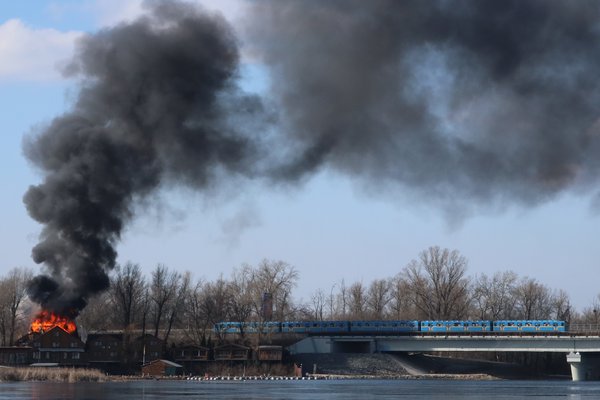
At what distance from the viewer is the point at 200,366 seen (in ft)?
416

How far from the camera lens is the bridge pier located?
123 meters

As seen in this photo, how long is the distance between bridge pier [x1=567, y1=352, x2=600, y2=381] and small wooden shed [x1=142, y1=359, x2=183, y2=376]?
155 ft

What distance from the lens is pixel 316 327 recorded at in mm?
140625

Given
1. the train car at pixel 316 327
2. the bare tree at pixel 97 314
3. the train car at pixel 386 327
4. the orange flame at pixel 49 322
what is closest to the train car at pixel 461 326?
the train car at pixel 386 327

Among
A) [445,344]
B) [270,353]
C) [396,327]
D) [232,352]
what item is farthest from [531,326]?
[232,352]

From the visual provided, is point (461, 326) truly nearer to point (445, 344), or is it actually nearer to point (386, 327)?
point (445, 344)

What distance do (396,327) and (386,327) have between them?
Answer: 1330 millimetres

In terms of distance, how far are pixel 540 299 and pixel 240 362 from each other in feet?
212

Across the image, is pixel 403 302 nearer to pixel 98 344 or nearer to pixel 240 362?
pixel 240 362

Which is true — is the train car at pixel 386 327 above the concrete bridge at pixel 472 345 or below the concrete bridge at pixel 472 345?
above

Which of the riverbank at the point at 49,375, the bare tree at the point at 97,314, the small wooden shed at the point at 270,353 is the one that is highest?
the bare tree at the point at 97,314

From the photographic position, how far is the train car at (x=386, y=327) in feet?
449

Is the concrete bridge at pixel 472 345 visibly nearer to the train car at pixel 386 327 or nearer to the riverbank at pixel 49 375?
the train car at pixel 386 327

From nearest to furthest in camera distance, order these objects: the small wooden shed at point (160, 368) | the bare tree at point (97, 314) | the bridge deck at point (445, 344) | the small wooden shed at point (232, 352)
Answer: the small wooden shed at point (160, 368)
the bridge deck at point (445, 344)
the small wooden shed at point (232, 352)
the bare tree at point (97, 314)
